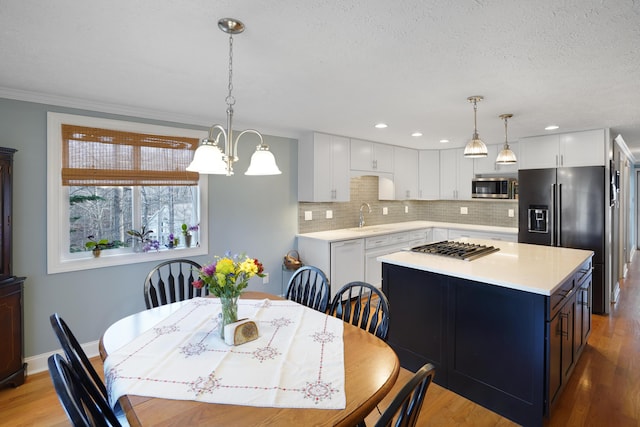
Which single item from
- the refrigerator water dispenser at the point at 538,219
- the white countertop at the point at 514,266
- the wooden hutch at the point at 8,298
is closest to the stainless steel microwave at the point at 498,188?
the refrigerator water dispenser at the point at 538,219

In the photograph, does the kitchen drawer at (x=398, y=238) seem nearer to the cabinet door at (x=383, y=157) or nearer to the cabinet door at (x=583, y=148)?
the cabinet door at (x=383, y=157)

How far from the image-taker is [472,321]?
2219 millimetres

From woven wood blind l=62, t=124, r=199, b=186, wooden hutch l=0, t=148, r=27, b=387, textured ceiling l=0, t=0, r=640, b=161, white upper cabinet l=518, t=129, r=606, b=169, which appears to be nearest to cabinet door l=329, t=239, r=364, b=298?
textured ceiling l=0, t=0, r=640, b=161

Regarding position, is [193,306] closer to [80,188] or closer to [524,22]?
[80,188]

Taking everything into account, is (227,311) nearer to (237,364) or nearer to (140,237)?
(237,364)

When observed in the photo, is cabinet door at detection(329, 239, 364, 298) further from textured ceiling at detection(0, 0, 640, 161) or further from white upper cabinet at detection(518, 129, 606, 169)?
white upper cabinet at detection(518, 129, 606, 169)

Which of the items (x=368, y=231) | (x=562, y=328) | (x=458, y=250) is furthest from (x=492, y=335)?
(x=368, y=231)

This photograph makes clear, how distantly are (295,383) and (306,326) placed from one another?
0.51 meters

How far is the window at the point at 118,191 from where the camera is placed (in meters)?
2.70

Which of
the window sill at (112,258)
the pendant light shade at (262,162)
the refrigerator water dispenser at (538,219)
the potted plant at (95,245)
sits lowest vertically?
the window sill at (112,258)

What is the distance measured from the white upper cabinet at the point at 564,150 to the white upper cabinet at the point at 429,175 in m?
1.44

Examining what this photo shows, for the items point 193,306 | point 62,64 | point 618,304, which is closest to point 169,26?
point 62,64

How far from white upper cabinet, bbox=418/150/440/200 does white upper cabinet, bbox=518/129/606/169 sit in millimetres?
1436

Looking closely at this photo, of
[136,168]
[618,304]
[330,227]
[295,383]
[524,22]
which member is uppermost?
[524,22]
